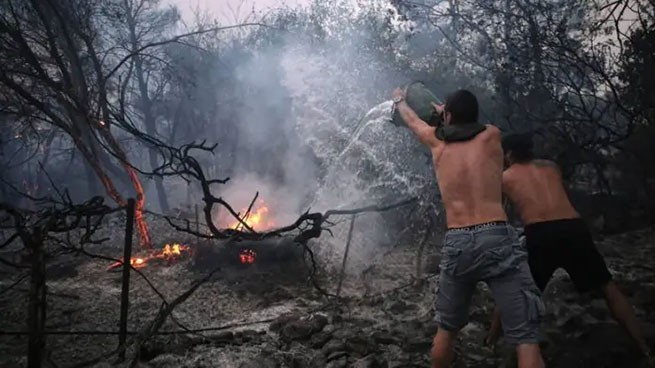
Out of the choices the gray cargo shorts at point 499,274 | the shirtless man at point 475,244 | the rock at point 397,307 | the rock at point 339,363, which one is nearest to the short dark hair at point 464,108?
the shirtless man at point 475,244

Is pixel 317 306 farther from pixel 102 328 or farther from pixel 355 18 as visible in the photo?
pixel 355 18

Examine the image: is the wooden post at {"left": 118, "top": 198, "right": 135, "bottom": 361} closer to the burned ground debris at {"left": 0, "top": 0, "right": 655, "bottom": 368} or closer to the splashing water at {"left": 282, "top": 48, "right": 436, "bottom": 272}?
the burned ground debris at {"left": 0, "top": 0, "right": 655, "bottom": 368}

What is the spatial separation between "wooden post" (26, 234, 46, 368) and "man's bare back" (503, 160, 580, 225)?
3.58 metres

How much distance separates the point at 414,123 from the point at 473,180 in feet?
2.28

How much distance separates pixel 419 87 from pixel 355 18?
15.5 metres

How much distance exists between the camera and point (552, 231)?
3.54 m

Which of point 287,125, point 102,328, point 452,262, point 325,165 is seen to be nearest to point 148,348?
point 102,328

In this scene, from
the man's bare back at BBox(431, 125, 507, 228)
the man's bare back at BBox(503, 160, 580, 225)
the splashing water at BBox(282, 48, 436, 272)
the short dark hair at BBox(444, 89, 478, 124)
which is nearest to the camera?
the man's bare back at BBox(431, 125, 507, 228)

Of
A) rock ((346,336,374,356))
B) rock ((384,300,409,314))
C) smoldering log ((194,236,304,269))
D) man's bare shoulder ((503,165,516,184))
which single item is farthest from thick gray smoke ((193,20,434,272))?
man's bare shoulder ((503,165,516,184))

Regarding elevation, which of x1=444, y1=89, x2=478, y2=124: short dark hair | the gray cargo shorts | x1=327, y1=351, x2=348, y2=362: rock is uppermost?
x1=444, y1=89, x2=478, y2=124: short dark hair

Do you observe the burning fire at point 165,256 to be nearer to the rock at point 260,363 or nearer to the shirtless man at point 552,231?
the rock at point 260,363

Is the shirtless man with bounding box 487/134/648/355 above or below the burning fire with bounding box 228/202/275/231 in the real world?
below

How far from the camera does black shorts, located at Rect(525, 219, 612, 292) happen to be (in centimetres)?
348

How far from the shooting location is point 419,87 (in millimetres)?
3490
